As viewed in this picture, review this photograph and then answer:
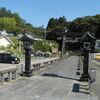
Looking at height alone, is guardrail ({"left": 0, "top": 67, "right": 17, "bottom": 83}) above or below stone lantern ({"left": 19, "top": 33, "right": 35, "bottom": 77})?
below

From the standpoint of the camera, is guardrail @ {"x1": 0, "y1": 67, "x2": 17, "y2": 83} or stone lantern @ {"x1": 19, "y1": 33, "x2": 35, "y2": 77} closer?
guardrail @ {"x1": 0, "y1": 67, "x2": 17, "y2": 83}

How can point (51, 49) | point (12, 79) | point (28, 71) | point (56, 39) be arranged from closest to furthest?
point (12, 79) < point (28, 71) < point (51, 49) < point (56, 39)

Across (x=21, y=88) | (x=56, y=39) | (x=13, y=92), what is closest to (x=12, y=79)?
(x=21, y=88)

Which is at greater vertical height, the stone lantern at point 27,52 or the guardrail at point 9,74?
the stone lantern at point 27,52

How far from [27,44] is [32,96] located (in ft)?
32.9

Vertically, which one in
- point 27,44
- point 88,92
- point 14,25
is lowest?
point 88,92

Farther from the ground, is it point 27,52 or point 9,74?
point 27,52

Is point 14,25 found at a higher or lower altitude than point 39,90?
higher

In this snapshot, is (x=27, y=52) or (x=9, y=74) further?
(x=27, y=52)

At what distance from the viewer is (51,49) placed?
13350 centimetres

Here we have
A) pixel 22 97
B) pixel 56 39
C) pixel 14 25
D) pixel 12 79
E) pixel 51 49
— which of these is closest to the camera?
pixel 22 97

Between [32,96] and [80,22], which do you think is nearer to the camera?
[32,96]

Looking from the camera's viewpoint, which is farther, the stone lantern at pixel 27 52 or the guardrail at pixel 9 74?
the stone lantern at pixel 27 52

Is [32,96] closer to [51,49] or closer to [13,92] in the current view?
[13,92]
